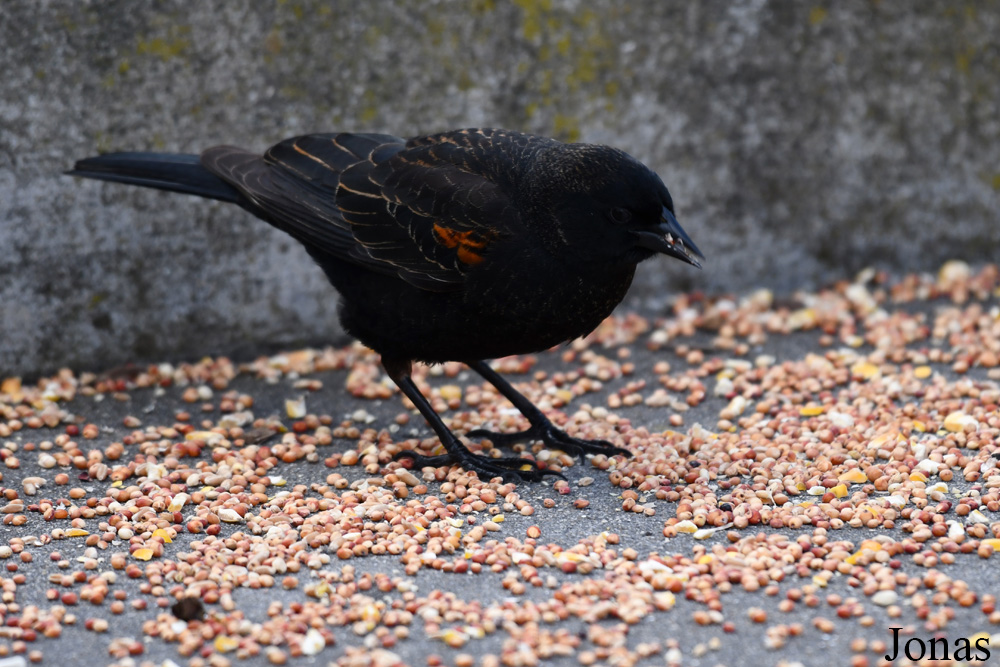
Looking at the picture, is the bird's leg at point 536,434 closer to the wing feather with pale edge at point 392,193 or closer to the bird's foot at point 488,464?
the bird's foot at point 488,464

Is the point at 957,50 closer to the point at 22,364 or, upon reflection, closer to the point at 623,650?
the point at 623,650

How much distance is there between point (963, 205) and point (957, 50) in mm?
868

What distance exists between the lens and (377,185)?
14.2 ft

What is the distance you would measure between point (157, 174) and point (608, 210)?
6.55 ft

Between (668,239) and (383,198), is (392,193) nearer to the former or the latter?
(383,198)

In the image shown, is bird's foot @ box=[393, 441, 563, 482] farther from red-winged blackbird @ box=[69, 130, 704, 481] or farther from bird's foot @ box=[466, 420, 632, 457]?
bird's foot @ box=[466, 420, 632, 457]

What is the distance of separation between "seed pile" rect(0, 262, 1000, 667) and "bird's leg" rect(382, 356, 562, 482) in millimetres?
62

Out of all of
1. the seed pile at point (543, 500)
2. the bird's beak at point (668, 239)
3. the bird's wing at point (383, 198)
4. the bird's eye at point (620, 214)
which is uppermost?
the bird's wing at point (383, 198)

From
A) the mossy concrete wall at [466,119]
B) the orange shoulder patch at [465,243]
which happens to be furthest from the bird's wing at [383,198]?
the mossy concrete wall at [466,119]

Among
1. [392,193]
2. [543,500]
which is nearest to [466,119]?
[392,193]

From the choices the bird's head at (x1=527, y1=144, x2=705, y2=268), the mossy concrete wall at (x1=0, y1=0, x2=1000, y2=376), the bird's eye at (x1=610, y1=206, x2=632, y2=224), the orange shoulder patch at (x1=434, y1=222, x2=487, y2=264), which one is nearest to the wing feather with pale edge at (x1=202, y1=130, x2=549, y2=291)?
the orange shoulder patch at (x1=434, y1=222, x2=487, y2=264)

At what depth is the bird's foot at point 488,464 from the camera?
4.13m

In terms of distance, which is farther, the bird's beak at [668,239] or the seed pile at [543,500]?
Result: the bird's beak at [668,239]

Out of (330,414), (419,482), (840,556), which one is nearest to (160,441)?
(330,414)
